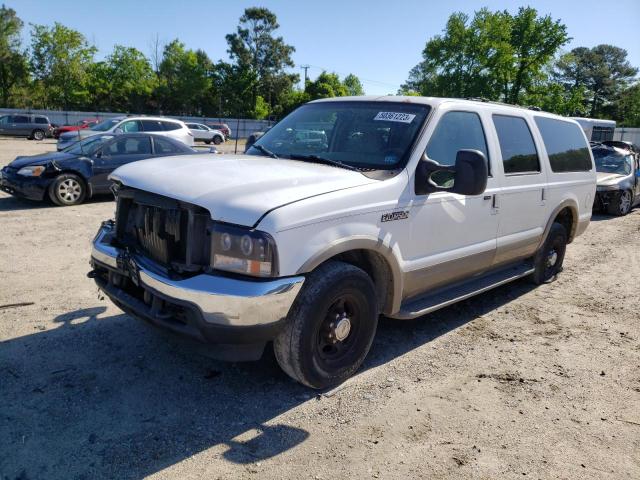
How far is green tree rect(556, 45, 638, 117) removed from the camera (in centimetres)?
8162

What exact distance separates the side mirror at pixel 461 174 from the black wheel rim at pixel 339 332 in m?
0.99

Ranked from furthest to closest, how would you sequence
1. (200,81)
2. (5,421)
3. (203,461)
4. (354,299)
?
(200,81) → (354,299) → (5,421) → (203,461)

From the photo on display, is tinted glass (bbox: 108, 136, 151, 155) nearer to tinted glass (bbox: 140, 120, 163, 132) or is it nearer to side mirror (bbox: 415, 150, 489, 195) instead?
tinted glass (bbox: 140, 120, 163, 132)

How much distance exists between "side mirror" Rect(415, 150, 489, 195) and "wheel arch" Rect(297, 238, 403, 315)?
1.82ft

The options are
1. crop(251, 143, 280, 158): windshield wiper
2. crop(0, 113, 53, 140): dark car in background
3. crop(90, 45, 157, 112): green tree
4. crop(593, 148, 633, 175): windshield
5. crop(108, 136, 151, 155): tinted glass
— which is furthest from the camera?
crop(90, 45, 157, 112): green tree

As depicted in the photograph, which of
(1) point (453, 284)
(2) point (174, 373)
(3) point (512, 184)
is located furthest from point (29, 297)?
(3) point (512, 184)

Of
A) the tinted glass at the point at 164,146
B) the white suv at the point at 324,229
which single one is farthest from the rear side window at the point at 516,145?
the tinted glass at the point at 164,146

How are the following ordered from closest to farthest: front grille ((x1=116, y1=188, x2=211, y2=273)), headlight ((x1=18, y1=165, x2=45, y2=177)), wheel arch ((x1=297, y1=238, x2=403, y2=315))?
front grille ((x1=116, y1=188, x2=211, y2=273)) < wheel arch ((x1=297, y1=238, x2=403, y2=315)) < headlight ((x1=18, y1=165, x2=45, y2=177))

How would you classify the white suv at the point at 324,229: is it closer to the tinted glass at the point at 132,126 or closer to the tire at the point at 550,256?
the tire at the point at 550,256

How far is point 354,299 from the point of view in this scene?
339cm

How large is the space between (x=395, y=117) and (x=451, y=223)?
3.13 ft

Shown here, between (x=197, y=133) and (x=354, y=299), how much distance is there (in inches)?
1448

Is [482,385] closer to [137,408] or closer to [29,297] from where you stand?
[137,408]

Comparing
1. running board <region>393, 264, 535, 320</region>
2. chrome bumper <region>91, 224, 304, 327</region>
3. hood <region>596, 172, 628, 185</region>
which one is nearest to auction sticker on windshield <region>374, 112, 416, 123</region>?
running board <region>393, 264, 535, 320</region>
